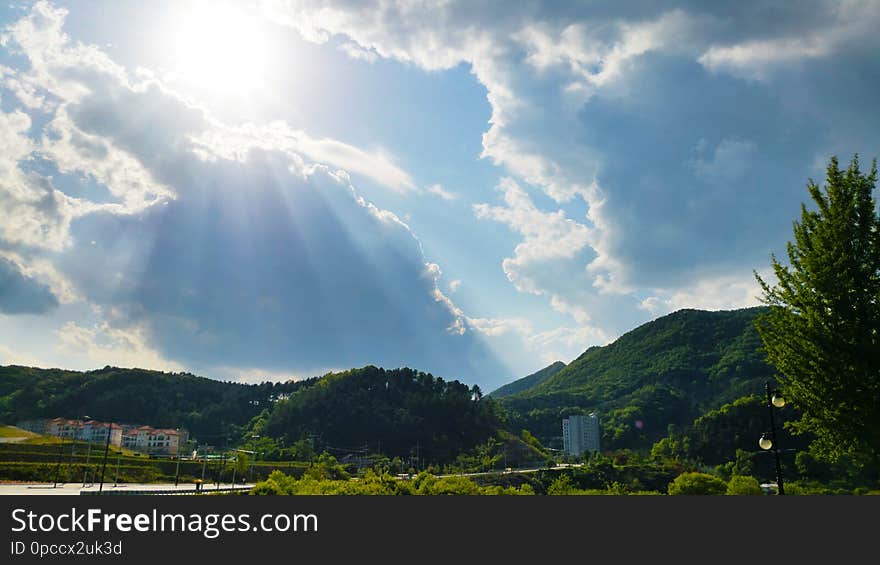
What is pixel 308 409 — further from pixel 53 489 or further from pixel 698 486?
pixel 698 486

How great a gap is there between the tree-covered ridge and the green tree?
125474mm

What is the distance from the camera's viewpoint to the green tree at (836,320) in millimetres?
12719

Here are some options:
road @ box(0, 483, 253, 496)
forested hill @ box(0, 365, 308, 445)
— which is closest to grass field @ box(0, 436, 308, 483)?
road @ box(0, 483, 253, 496)

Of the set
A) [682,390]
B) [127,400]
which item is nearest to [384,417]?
[127,400]

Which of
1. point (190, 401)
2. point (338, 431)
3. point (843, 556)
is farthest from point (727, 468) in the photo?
point (190, 401)

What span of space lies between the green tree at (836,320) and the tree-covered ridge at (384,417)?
12547cm

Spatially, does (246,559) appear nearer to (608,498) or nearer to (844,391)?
(608,498)

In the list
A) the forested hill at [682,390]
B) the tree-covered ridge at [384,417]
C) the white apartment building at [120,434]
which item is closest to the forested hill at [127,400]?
the white apartment building at [120,434]

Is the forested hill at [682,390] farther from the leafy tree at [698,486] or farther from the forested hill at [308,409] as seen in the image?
the leafy tree at [698,486]

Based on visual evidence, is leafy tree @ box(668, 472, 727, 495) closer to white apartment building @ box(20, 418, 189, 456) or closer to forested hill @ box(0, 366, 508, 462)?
forested hill @ box(0, 366, 508, 462)

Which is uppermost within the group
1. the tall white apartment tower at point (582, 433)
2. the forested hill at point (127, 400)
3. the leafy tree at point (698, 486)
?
the forested hill at point (127, 400)

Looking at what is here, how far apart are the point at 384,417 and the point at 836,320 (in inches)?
5553

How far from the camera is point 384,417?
147875 mm

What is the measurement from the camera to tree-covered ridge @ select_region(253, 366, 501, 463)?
5536 inches
